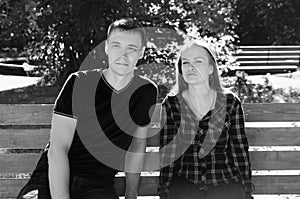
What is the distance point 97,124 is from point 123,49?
17.6 inches

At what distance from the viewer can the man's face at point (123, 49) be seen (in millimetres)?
2995

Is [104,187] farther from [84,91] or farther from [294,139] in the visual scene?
[294,139]

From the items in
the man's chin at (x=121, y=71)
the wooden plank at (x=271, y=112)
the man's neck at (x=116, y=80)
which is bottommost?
the wooden plank at (x=271, y=112)

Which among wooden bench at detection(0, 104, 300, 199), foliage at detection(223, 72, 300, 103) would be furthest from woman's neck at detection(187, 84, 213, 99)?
foliage at detection(223, 72, 300, 103)

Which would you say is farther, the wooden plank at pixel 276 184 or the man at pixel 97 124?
the wooden plank at pixel 276 184

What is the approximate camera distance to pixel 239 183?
123 inches

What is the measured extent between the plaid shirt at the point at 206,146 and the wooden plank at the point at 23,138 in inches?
31.9

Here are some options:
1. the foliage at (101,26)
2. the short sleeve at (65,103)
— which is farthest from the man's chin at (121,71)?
the foliage at (101,26)

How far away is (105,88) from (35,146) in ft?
2.40

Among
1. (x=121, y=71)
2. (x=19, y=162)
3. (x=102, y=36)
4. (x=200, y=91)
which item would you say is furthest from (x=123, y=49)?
(x=102, y=36)

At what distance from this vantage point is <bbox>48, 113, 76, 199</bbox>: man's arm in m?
2.89

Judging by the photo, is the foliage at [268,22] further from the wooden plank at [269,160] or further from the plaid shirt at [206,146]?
the plaid shirt at [206,146]

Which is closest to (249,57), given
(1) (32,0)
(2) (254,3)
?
(2) (254,3)

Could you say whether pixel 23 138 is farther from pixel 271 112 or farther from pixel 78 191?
pixel 271 112
